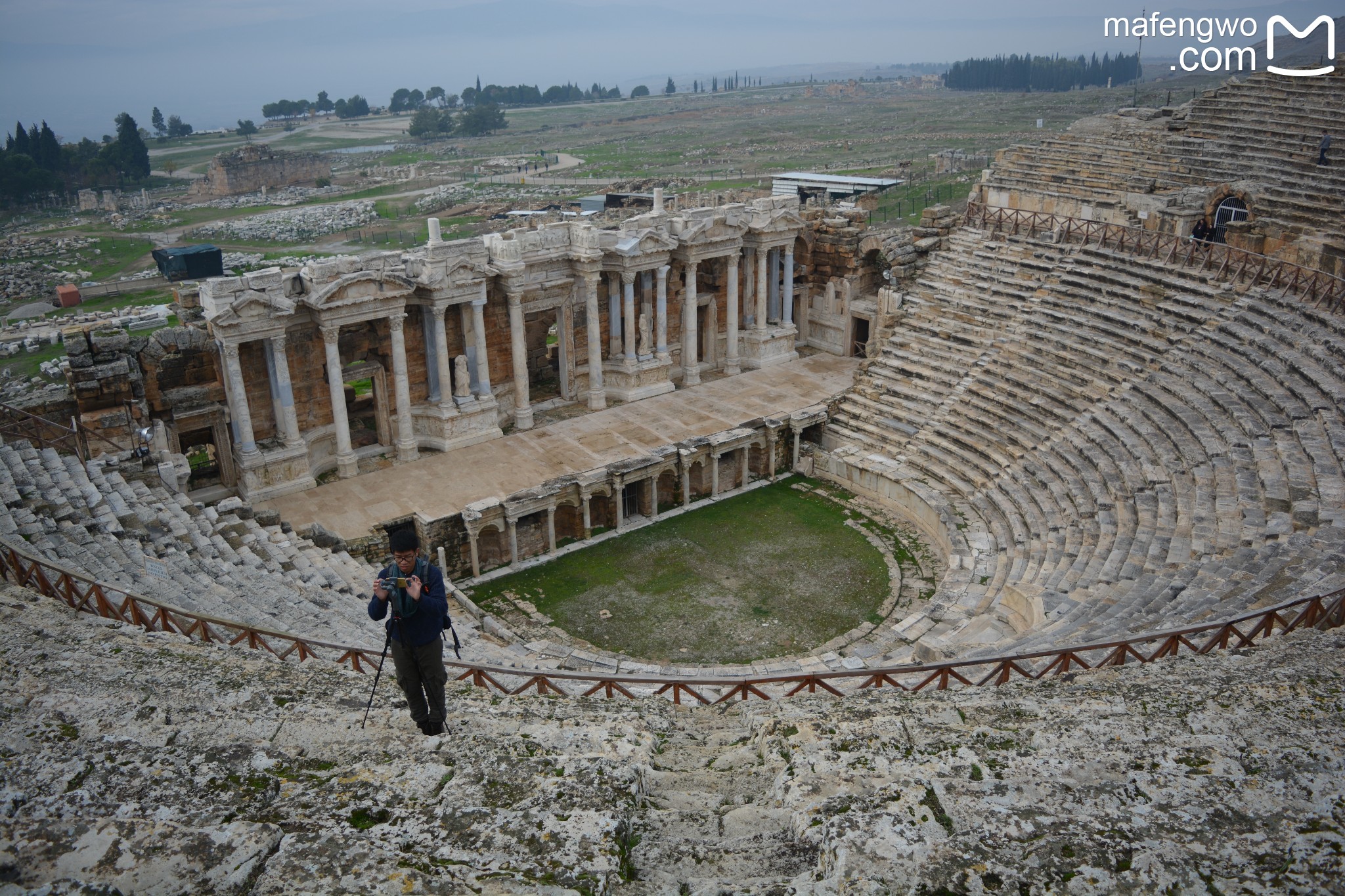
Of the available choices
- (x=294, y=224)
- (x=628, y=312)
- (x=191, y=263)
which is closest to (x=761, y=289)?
(x=628, y=312)

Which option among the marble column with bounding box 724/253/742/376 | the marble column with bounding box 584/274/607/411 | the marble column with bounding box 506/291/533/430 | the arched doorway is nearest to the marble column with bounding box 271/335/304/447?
the marble column with bounding box 506/291/533/430

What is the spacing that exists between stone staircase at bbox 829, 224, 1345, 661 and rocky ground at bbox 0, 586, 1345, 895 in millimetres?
4944

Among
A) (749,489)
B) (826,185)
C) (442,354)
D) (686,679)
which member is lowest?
(749,489)

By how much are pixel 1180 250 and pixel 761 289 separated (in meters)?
11.4

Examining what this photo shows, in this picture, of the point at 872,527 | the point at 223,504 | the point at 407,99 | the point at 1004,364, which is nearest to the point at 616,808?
the point at 223,504

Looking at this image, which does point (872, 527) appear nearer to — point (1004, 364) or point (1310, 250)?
point (1004, 364)

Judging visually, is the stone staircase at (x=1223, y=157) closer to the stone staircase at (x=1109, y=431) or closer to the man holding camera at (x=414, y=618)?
the stone staircase at (x=1109, y=431)

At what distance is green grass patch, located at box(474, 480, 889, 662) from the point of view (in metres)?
18.9

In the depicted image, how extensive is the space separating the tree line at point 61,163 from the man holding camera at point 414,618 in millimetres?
83412

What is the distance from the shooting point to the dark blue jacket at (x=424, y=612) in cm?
752

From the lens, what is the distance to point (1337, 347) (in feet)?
59.6

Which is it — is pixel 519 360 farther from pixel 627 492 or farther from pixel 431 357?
pixel 627 492

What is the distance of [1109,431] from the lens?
20.4 meters

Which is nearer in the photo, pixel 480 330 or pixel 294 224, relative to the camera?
pixel 480 330
